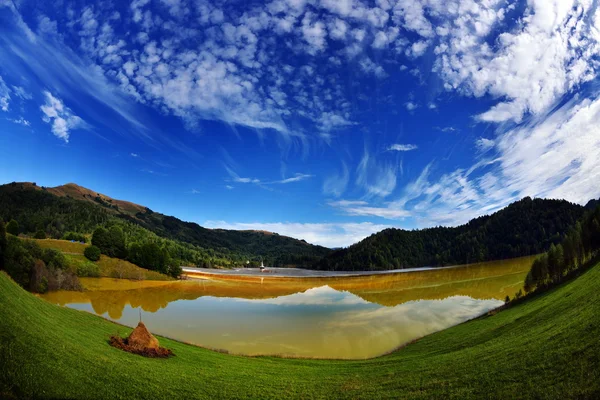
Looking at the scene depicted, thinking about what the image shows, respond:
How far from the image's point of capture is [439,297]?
70938 millimetres

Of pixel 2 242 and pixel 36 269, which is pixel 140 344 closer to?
pixel 2 242

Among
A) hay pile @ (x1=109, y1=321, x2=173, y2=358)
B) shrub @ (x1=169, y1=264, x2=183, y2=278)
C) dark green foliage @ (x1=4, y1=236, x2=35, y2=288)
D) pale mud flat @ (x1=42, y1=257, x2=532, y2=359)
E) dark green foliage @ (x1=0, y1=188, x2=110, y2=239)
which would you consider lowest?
pale mud flat @ (x1=42, y1=257, x2=532, y2=359)

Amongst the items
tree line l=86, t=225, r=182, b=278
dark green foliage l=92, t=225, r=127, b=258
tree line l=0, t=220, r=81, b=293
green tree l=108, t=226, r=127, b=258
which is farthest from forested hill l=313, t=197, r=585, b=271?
tree line l=0, t=220, r=81, b=293

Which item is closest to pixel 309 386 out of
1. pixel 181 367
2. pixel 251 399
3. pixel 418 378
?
pixel 251 399

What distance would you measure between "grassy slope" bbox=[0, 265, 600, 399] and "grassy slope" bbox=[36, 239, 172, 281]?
78.0 m

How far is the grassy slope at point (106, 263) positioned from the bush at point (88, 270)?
5.75ft

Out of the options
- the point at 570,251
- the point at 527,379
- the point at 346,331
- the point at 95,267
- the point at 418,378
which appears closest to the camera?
the point at 527,379

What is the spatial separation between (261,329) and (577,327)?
3755 cm

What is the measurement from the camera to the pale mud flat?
3794 centimetres

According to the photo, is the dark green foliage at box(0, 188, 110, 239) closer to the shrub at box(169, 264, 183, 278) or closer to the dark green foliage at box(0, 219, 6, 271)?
the shrub at box(169, 264, 183, 278)

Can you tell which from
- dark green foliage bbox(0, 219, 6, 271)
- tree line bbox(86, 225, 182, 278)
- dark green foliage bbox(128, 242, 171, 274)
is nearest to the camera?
dark green foliage bbox(0, 219, 6, 271)

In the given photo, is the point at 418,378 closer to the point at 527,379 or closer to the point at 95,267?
the point at 527,379

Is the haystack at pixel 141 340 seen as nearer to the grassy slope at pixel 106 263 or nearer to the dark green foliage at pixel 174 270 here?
the grassy slope at pixel 106 263

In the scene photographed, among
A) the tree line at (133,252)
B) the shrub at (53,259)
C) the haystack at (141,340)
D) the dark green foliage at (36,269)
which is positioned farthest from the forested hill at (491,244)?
the haystack at (141,340)
